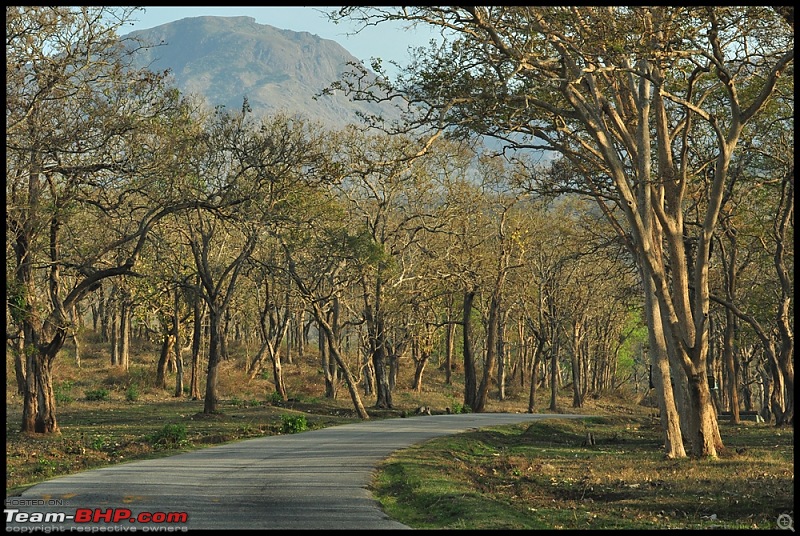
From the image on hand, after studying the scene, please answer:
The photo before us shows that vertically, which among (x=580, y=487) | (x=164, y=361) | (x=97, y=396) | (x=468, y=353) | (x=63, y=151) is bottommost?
(x=580, y=487)

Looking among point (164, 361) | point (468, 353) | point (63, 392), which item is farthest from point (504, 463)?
point (164, 361)

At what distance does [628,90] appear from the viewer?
21.6 m

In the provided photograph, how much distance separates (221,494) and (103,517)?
7.62ft

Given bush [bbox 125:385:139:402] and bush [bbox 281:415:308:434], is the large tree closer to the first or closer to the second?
bush [bbox 281:415:308:434]

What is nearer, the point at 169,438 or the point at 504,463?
the point at 504,463

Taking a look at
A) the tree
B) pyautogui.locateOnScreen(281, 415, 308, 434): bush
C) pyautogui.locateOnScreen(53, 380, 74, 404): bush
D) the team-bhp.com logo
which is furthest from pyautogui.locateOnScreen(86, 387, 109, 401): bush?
the team-bhp.com logo

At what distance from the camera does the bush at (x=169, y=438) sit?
70.9 ft

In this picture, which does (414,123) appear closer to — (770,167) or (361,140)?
(770,167)

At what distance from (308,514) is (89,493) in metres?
3.61

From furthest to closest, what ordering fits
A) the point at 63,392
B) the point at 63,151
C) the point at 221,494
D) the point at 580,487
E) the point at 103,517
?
the point at 63,392, the point at 63,151, the point at 580,487, the point at 221,494, the point at 103,517

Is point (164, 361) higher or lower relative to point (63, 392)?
higher

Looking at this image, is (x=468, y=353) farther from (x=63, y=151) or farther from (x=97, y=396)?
(x=63, y=151)

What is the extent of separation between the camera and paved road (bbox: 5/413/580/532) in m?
10.5

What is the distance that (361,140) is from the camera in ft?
129
